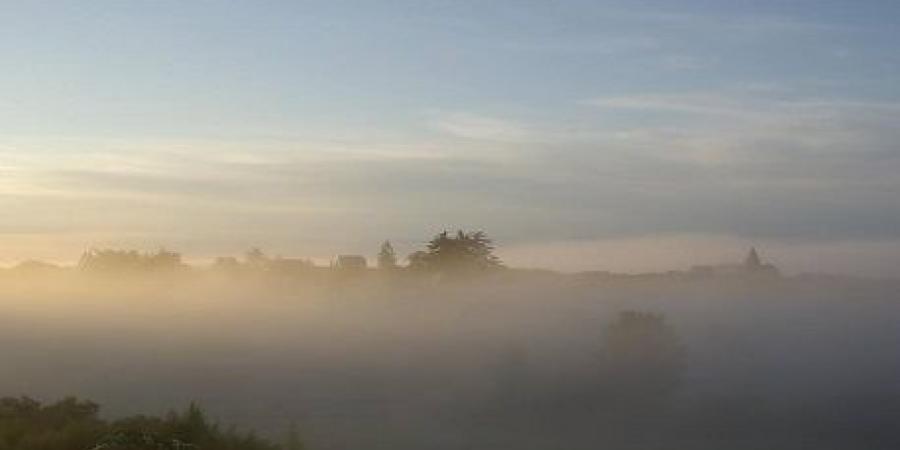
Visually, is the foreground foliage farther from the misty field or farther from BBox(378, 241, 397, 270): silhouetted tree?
BBox(378, 241, 397, 270): silhouetted tree

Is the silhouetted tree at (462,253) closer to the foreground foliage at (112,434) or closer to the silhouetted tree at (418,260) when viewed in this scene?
the silhouetted tree at (418,260)

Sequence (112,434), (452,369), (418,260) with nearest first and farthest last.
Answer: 1. (112,434)
2. (452,369)
3. (418,260)

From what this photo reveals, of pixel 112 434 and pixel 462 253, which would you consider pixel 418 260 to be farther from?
pixel 112 434

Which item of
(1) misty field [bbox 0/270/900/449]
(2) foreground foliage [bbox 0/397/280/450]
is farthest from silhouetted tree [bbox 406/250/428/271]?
(2) foreground foliage [bbox 0/397/280/450]

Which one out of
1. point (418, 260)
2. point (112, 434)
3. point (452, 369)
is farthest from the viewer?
point (418, 260)

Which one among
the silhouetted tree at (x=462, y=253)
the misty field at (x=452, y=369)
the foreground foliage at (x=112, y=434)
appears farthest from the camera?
the silhouetted tree at (x=462, y=253)

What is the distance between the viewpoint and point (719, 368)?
426ft

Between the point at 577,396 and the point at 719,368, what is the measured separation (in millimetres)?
36857

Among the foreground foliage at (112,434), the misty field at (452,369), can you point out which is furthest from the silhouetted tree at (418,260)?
the foreground foliage at (112,434)

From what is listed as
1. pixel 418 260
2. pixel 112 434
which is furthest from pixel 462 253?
pixel 112 434

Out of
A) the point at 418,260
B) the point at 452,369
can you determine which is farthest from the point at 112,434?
the point at 418,260

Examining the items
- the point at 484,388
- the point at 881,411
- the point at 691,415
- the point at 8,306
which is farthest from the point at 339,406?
the point at 8,306

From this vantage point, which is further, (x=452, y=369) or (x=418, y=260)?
(x=418, y=260)

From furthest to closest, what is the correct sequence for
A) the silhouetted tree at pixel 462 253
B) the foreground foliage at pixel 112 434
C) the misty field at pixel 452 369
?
1. the silhouetted tree at pixel 462 253
2. the misty field at pixel 452 369
3. the foreground foliage at pixel 112 434
